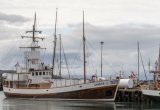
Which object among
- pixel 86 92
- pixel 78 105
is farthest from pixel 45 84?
pixel 78 105

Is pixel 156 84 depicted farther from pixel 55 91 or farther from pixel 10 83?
pixel 10 83

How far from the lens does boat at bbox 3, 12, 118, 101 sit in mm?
80625

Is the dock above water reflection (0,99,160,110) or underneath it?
above

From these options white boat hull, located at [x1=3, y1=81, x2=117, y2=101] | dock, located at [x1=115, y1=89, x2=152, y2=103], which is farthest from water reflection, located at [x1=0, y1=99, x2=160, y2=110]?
dock, located at [x1=115, y1=89, x2=152, y2=103]

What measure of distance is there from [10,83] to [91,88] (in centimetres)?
2063

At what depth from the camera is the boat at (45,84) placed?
8062cm

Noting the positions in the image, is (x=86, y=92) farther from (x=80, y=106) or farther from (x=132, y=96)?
(x=80, y=106)

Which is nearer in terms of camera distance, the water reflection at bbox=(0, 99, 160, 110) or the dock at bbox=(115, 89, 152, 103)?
the water reflection at bbox=(0, 99, 160, 110)

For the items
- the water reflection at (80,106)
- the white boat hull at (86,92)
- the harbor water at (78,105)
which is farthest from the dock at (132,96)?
the white boat hull at (86,92)

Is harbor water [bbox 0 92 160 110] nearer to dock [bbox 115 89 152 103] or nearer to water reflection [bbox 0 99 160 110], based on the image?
water reflection [bbox 0 99 160 110]

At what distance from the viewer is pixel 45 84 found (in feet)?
288

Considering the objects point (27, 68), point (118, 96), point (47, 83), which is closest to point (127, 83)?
point (118, 96)

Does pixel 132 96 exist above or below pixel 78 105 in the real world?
above

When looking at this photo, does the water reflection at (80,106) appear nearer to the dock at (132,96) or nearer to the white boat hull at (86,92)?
the white boat hull at (86,92)
